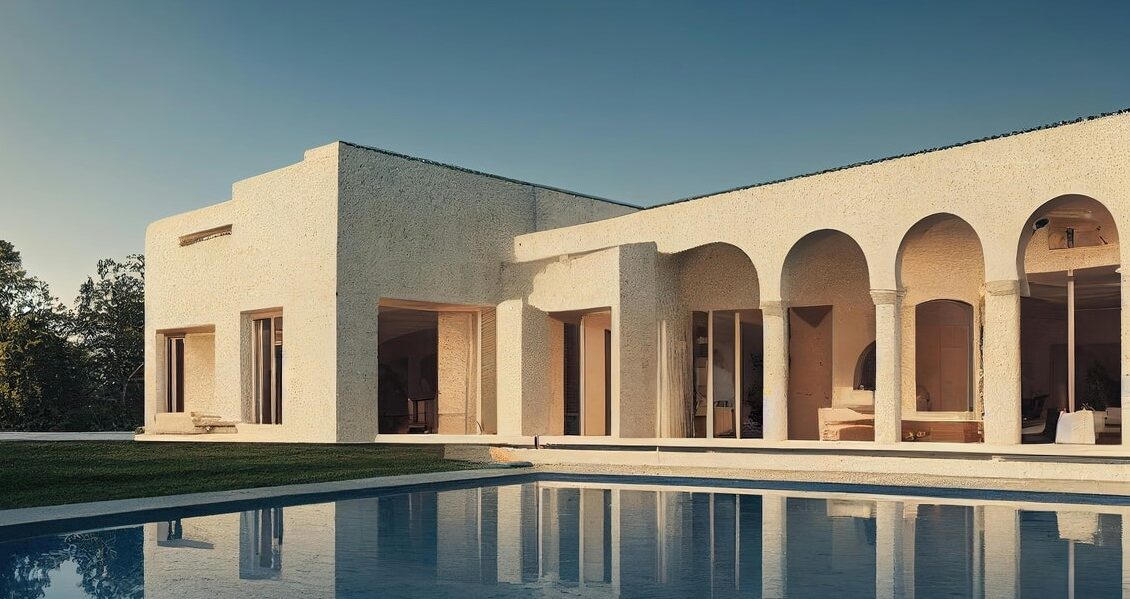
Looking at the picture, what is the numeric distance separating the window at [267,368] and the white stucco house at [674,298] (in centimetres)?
5

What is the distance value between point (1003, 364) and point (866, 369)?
599 centimetres

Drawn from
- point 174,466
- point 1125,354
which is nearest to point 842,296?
point 1125,354

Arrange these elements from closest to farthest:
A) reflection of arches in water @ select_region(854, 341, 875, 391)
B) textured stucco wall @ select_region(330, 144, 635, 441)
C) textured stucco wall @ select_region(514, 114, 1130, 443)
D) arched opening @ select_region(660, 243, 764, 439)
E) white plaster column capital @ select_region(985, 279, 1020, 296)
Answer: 1. textured stucco wall @ select_region(514, 114, 1130, 443)
2. white plaster column capital @ select_region(985, 279, 1020, 296)
3. textured stucco wall @ select_region(330, 144, 635, 441)
4. arched opening @ select_region(660, 243, 764, 439)
5. reflection of arches in water @ select_region(854, 341, 875, 391)

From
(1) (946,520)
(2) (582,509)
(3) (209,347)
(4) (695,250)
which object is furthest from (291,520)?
(3) (209,347)

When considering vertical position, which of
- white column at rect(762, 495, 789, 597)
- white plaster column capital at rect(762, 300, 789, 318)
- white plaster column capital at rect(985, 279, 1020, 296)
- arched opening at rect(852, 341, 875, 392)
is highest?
white plaster column capital at rect(985, 279, 1020, 296)

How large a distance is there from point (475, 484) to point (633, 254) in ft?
21.3

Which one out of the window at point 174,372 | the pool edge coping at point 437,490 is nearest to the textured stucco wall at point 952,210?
the pool edge coping at point 437,490

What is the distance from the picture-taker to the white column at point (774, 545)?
6645 millimetres

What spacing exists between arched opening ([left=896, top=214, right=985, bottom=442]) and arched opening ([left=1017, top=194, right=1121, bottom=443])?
1.03 metres

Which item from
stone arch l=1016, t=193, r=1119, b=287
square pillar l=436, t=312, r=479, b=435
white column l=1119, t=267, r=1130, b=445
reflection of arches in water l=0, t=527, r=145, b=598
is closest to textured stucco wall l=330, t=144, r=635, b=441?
square pillar l=436, t=312, r=479, b=435

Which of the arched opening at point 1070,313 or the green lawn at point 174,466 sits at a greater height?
the arched opening at point 1070,313

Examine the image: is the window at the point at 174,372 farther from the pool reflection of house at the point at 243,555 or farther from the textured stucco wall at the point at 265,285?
the pool reflection of house at the point at 243,555

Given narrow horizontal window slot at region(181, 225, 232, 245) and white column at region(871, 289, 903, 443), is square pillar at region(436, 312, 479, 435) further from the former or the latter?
white column at region(871, 289, 903, 443)

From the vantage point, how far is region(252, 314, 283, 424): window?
21172 millimetres
